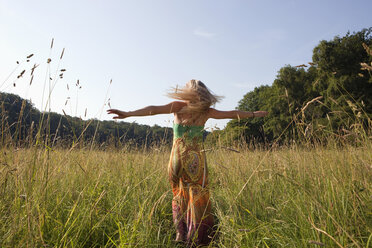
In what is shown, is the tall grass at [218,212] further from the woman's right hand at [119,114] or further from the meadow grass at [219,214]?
the woman's right hand at [119,114]

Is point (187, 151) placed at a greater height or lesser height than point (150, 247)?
greater

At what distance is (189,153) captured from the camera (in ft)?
9.70

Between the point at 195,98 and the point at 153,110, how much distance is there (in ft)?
1.79

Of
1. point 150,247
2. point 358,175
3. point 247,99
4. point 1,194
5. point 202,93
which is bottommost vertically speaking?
point 150,247

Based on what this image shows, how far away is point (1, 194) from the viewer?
220 cm

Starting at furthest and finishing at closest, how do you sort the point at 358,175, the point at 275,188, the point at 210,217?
the point at 275,188, the point at 210,217, the point at 358,175

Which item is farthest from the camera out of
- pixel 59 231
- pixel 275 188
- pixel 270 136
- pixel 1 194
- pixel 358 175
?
pixel 270 136

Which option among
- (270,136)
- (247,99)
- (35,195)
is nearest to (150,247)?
(35,195)

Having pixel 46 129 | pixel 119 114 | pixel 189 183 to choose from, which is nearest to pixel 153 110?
pixel 119 114

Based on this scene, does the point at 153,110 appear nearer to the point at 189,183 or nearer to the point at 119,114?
the point at 119,114

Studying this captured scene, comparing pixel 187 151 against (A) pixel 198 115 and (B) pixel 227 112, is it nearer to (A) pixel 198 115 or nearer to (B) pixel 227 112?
(A) pixel 198 115

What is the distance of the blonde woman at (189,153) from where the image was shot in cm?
281

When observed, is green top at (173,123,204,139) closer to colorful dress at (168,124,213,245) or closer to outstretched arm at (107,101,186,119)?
colorful dress at (168,124,213,245)

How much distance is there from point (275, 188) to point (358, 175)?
1182mm
